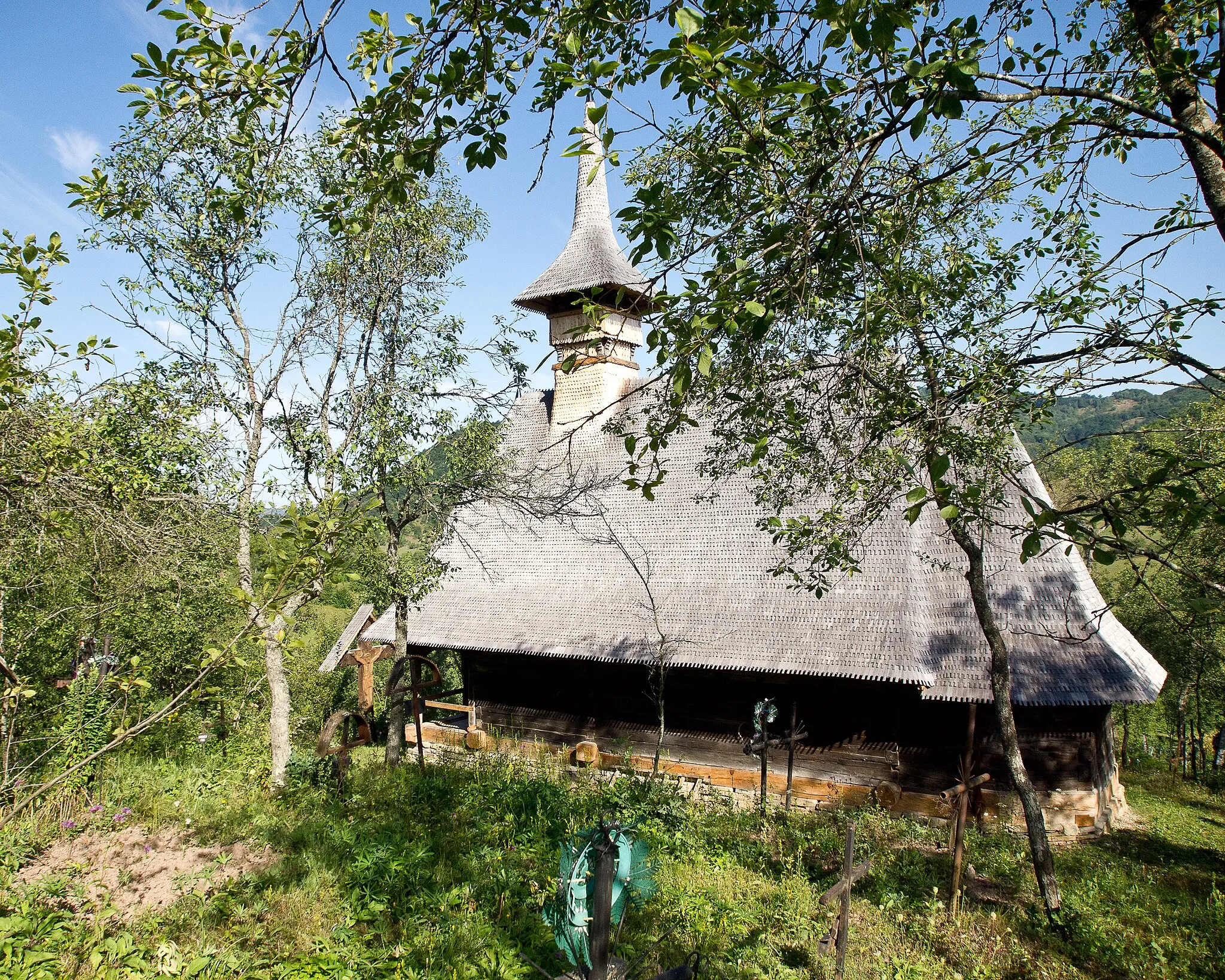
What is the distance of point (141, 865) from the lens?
18.5ft

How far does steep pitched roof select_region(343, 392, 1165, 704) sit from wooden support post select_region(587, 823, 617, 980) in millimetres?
4330

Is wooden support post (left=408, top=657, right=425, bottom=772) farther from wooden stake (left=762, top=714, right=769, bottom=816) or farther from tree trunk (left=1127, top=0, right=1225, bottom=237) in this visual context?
tree trunk (left=1127, top=0, right=1225, bottom=237)

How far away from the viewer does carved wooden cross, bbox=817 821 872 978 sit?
189 inches

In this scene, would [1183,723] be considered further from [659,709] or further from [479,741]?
[479,741]

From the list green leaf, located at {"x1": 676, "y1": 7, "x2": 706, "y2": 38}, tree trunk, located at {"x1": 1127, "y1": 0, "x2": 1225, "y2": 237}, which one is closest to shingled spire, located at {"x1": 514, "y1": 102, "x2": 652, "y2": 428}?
tree trunk, located at {"x1": 1127, "y1": 0, "x2": 1225, "y2": 237}

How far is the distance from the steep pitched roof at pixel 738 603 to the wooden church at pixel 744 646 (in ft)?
0.10

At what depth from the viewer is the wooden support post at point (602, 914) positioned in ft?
10.6

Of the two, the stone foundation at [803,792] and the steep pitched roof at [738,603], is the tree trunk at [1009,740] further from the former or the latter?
the stone foundation at [803,792]

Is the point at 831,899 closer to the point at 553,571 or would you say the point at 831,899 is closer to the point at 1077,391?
the point at 1077,391

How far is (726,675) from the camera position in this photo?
1033 centimetres

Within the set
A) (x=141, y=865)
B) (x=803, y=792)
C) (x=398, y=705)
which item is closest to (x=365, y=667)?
(x=398, y=705)

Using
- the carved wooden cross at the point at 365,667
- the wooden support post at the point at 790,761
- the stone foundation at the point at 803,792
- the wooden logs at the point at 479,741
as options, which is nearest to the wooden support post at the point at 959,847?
the wooden support post at the point at 790,761

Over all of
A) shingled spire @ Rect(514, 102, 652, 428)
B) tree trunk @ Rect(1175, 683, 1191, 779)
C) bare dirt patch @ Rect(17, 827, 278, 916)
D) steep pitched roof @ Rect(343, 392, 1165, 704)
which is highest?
shingled spire @ Rect(514, 102, 652, 428)

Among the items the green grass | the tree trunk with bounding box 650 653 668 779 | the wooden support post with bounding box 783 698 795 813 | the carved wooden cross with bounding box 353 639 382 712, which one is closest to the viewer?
the green grass
